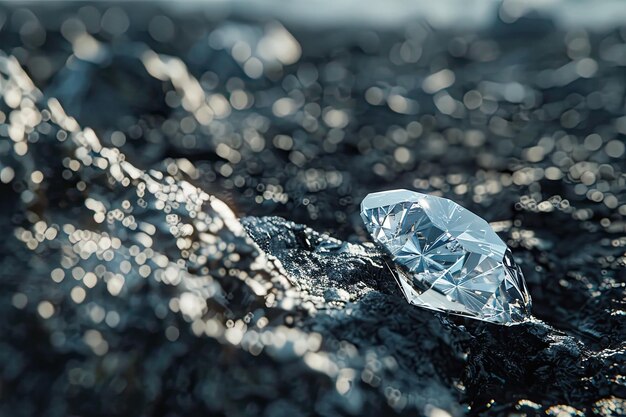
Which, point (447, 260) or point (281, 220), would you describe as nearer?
point (447, 260)

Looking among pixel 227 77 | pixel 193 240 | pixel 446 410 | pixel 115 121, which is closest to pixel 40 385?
pixel 193 240

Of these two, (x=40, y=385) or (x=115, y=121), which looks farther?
(x=115, y=121)

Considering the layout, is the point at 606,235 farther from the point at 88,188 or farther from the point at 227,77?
the point at 227,77

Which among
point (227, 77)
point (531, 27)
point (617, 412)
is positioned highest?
point (617, 412)

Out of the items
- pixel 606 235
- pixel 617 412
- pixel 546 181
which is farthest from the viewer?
pixel 546 181

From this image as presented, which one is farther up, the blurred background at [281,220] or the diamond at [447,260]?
the diamond at [447,260]
